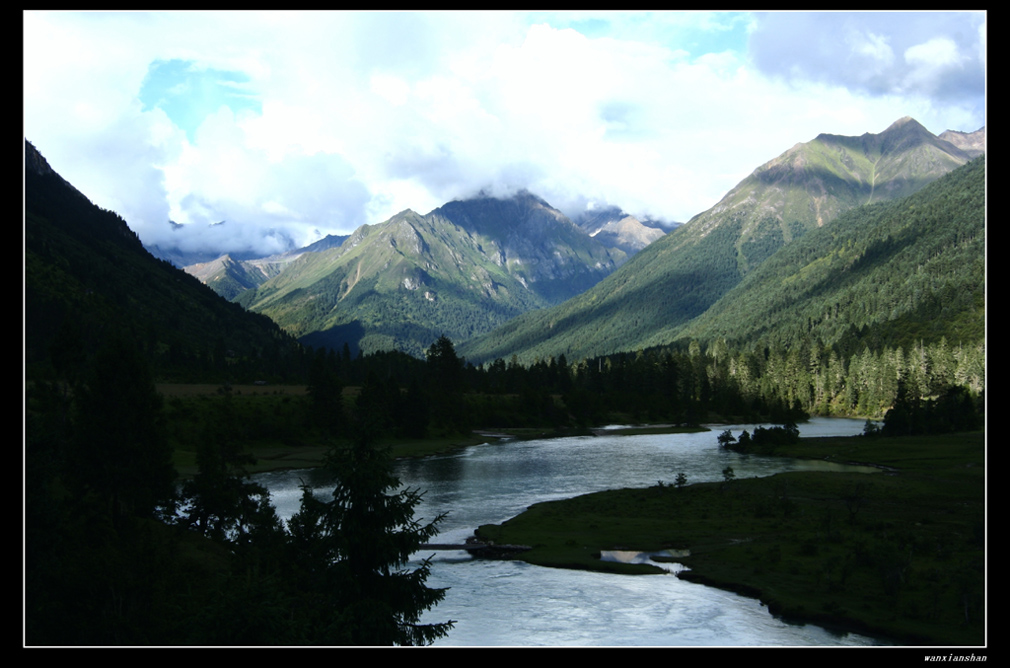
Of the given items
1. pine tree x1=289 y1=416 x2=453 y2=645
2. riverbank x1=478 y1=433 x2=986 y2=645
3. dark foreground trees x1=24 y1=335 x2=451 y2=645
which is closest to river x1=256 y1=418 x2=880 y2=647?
riverbank x1=478 y1=433 x2=986 y2=645

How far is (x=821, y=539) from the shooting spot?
5172 centimetres

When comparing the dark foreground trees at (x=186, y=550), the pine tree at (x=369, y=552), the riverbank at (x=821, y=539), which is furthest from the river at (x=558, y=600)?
the pine tree at (x=369, y=552)

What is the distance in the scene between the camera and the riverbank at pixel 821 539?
36.7 metres

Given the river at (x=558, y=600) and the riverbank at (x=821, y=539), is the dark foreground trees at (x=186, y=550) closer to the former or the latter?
the river at (x=558, y=600)

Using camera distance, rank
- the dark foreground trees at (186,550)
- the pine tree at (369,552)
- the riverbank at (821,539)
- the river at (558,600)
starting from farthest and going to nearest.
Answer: the riverbank at (821,539)
the river at (558,600)
the pine tree at (369,552)
the dark foreground trees at (186,550)

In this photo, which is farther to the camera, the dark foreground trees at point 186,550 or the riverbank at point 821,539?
the riverbank at point 821,539

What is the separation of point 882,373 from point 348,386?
476 feet

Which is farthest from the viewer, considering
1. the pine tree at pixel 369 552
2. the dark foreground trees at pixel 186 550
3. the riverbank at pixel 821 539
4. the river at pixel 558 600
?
the riverbank at pixel 821 539

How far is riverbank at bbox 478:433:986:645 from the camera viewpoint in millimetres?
36656

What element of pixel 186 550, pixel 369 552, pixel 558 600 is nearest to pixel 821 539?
pixel 558 600

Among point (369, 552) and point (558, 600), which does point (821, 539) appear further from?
point (369, 552)

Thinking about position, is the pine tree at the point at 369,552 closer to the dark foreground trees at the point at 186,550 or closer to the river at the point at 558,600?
the dark foreground trees at the point at 186,550

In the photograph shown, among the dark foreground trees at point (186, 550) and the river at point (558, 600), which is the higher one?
the dark foreground trees at point (186, 550)
